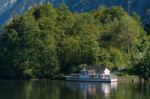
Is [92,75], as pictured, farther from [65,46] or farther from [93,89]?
[93,89]

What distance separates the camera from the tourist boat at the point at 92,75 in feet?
467

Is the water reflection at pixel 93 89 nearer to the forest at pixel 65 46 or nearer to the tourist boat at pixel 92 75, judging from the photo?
the tourist boat at pixel 92 75

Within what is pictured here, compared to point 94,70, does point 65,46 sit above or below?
above

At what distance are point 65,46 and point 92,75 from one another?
15.2 meters

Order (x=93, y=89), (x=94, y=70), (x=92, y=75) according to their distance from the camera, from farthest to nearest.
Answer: (x=92, y=75), (x=94, y=70), (x=93, y=89)

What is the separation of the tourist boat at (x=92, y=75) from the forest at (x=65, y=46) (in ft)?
13.1

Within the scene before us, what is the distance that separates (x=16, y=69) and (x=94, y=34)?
2704 centimetres

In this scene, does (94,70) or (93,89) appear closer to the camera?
(93,89)

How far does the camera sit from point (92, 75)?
144 meters

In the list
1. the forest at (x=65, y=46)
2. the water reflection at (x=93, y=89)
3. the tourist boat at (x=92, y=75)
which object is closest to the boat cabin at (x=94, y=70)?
the tourist boat at (x=92, y=75)

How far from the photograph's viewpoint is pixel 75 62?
15125 cm

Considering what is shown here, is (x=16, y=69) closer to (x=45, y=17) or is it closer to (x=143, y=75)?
(x=45, y=17)

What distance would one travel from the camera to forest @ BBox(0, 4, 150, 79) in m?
150

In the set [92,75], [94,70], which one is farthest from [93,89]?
[92,75]
